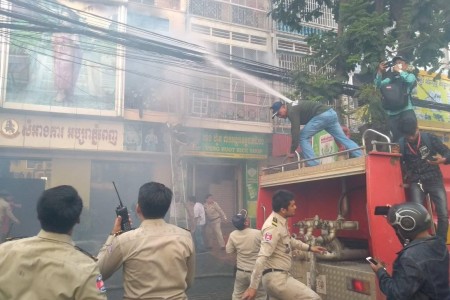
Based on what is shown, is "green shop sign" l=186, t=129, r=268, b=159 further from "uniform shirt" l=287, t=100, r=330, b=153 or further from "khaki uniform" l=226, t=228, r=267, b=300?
"uniform shirt" l=287, t=100, r=330, b=153

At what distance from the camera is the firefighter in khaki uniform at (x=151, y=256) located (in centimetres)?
239

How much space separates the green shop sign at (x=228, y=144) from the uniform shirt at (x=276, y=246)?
10.9 meters

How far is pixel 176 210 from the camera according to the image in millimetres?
13594

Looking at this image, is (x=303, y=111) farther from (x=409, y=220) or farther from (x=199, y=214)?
(x=199, y=214)

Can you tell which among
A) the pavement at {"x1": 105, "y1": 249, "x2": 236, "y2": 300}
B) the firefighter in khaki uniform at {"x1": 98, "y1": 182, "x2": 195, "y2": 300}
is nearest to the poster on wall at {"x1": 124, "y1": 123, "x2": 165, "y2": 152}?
the pavement at {"x1": 105, "y1": 249, "x2": 236, "y2": 300}

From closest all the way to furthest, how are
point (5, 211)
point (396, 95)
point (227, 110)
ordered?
point (396, 95) → point (5, 211) → point (227, 110)

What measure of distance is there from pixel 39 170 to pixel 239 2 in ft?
31.5

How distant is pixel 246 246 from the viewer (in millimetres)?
5383

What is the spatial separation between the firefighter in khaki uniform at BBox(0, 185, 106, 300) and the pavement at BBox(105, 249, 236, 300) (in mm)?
4321

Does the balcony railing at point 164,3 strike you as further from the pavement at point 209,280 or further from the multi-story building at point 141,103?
the pavement at point 209,280

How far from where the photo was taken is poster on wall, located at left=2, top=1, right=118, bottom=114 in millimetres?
12492

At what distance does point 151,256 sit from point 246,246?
312cm

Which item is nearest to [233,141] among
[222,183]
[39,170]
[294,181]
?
[222,183]

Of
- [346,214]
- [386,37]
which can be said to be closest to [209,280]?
[346,214]
